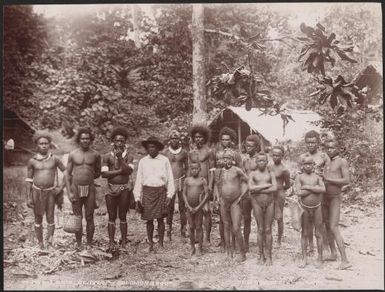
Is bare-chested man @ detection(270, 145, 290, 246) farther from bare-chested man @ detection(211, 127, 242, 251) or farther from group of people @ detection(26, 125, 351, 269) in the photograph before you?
bare-chested man @ detection(211, 127, 242, 251)

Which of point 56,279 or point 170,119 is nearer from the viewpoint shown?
point 56,279

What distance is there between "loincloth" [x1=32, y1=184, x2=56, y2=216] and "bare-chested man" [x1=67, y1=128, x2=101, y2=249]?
35cm

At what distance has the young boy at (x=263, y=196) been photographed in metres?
6.34

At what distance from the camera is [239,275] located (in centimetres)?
644

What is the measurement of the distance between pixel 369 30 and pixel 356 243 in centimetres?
302

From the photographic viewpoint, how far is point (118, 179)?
21.8 feet

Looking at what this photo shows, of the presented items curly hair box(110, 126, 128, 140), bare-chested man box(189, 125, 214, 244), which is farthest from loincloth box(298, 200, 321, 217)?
curly hair box(110, 126, 128, 140)

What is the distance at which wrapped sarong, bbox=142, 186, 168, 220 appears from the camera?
664 cm

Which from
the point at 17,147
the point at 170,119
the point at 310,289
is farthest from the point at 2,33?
the point at 310,289

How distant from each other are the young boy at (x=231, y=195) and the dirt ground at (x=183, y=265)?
1.36 ft

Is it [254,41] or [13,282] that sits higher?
[254,41]

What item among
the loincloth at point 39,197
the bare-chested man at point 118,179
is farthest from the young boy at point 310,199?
the loincloth at point 39,197

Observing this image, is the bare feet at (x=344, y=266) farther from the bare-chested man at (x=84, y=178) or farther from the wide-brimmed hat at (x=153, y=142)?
the bare-chested man at (x=84, y=178)

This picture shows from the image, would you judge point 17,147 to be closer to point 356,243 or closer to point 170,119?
point 170,119
